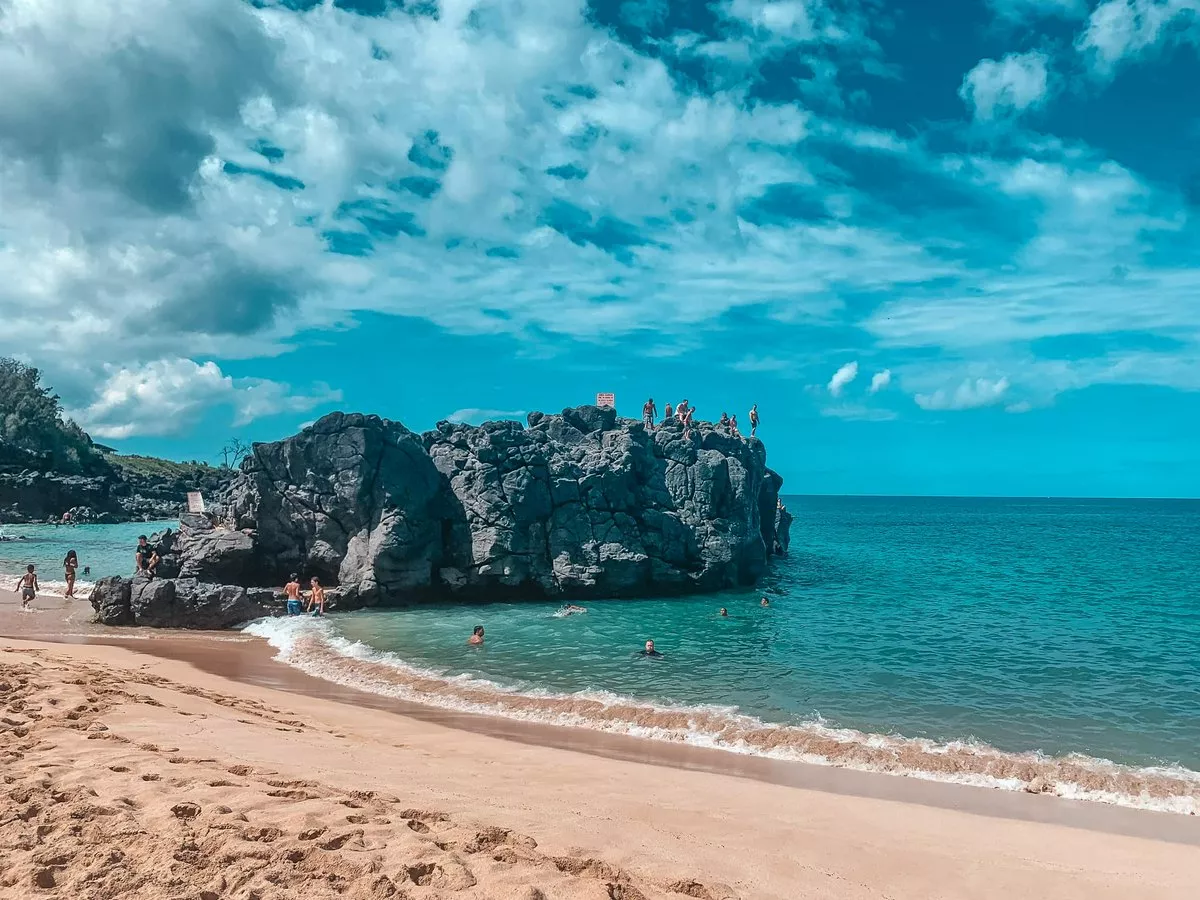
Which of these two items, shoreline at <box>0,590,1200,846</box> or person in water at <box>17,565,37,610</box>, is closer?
shoreline at <box>0,590,1200,846</box>

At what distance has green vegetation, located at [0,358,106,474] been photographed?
98.3 meters

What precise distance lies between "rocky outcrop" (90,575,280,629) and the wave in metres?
8.69

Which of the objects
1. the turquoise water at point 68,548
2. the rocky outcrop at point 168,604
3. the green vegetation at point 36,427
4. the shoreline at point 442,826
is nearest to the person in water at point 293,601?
the rocky outcrop at point 168,604

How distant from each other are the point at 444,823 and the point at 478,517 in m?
31.1

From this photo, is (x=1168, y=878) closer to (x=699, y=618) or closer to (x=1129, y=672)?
(x=1129, y=672)

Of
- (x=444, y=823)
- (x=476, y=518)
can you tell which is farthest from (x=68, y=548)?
(x=444, y=823)

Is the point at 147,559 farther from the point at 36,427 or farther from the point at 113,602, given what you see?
the point at 36,427

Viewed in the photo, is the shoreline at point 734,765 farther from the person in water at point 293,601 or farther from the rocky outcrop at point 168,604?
the person in water at point 293,601

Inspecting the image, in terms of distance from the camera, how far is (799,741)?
614 inches

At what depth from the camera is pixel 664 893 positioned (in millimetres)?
6965

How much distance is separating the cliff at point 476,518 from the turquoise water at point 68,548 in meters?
11.0

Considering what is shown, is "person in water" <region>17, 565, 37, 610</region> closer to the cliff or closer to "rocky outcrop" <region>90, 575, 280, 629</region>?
"rocky outcrop" <region>90, 575, 280, 629</region>

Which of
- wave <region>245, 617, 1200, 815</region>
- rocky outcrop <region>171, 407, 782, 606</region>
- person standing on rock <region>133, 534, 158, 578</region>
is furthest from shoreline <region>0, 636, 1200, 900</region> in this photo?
rocky outcrop <region>171, 407, 782, 606</region>

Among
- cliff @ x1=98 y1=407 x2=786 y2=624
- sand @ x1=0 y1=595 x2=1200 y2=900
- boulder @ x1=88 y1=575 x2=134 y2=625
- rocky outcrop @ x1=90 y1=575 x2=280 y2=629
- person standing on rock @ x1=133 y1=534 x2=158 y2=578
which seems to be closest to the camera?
sand @ x1=0 y1=595 x2=1200 y2=900
